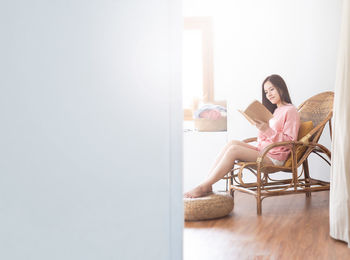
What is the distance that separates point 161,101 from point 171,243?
380 millimetres

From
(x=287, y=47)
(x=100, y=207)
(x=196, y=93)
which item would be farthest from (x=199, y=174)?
(x=100, y=207)

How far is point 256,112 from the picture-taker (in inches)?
126

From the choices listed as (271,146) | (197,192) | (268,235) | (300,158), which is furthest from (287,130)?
(268,235)

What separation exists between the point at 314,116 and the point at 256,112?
0.75 metres

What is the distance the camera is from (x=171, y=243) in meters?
1.14

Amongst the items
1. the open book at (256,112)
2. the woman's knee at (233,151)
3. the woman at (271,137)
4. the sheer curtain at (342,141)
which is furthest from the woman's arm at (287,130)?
the sheer curtain at (342,141)

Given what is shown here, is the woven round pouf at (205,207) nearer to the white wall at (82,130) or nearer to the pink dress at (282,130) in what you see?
the pink dress at (282,130)

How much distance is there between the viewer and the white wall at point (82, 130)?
37cm

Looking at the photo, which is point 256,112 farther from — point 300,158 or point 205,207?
point 205,207

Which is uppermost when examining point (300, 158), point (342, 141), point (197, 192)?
point (342, 141)

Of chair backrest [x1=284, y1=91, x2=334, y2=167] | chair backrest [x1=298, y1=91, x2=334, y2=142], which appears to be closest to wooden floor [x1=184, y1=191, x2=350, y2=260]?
chair backrest [x1=284, y1=91, x2=334, y2=167]

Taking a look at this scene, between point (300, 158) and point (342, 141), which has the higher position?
point (342, 141)

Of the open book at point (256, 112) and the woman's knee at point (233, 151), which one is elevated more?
the open book at point (256, 112)

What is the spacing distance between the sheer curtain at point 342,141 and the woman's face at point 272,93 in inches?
52.6
